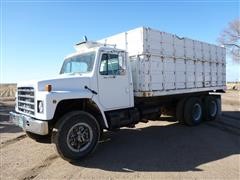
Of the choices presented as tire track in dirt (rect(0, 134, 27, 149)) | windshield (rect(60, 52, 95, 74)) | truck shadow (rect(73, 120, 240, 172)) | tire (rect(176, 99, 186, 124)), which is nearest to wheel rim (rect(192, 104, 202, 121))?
tire (rect(176, 99, 186, 124))

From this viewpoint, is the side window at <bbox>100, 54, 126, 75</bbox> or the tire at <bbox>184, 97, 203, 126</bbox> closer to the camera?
the side window at <bbox>100, 54, 126, 75</bbox>

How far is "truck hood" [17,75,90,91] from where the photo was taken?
6.18 metres

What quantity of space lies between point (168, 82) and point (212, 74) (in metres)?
3.59

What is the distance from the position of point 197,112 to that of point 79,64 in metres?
5.72

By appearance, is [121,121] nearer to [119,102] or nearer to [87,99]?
[119,102]

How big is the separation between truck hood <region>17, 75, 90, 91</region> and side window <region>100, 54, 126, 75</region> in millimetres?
634

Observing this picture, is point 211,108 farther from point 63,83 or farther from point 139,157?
point 63,83

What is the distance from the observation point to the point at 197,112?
11.0 m

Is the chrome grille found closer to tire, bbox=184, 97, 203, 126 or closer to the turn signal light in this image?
the turn signal light

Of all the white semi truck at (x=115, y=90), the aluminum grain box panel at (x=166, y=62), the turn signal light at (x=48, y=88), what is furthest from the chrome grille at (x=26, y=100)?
the aluminum grain box panel at (x=166, y=62)

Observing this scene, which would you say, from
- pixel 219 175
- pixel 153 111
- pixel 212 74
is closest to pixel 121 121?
pixel 153 111

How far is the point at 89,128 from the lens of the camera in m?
6.45

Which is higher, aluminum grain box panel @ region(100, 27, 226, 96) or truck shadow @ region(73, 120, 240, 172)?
aluminum grain box panel @ region(100, 27, 226, 96)

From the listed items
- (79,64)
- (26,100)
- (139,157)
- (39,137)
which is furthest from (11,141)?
(139,157)
